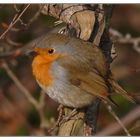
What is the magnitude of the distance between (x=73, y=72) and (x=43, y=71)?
6.8 inches

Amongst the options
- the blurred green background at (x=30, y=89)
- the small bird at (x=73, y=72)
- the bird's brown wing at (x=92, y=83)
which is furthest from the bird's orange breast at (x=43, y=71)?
the blurred green background at (x=30, y=89)

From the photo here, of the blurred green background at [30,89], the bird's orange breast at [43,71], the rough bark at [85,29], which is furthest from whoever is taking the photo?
the blurred green background at [30,89]

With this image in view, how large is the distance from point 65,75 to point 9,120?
295 cm

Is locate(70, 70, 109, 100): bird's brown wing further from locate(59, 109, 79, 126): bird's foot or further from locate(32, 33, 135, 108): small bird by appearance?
locate(59, 109, 79, 126): bird's foot

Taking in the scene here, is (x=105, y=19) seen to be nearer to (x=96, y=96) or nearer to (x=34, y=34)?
(x=96, y=96)

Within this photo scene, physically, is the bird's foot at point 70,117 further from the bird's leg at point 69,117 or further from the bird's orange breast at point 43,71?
the bird's orange breast at point 43,71

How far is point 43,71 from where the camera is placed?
3.76m

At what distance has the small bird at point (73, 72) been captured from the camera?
143 inches

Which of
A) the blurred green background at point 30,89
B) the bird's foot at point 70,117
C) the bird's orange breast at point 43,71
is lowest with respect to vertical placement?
the blurred green background at point 30,89

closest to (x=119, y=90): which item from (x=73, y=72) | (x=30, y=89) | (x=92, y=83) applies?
(x=92, y=83)

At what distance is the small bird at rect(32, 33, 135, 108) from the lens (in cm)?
363

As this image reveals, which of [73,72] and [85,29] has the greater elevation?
[85,29]

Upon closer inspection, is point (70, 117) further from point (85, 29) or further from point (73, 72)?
point (85, 29)

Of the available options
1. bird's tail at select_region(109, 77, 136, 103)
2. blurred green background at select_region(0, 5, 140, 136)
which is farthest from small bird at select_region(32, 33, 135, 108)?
blurred green background at select_region(0, 5, 140, 136)
